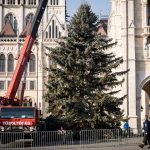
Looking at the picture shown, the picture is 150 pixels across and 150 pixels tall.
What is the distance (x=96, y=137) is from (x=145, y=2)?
46.0 ft

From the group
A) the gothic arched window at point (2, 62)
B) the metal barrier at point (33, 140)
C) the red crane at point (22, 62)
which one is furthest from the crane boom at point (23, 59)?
the gothic arched window at point (2, 62)

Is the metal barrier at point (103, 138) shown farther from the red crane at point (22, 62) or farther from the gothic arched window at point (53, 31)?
the gothic arched window at point (53, 31)

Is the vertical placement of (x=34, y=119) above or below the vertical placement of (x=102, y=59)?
below

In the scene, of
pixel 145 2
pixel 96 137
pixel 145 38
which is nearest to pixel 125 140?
pixel 96 137

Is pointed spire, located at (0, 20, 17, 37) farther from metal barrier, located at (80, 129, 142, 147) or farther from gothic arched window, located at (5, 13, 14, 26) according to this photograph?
metal barrier, located at (80, 129, 142, 147)

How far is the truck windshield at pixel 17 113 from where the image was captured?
81.5 ft

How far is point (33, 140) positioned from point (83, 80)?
24.4ft

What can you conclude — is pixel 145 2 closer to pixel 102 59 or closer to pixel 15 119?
pixel 102 59

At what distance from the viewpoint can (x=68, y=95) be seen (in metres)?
28.8

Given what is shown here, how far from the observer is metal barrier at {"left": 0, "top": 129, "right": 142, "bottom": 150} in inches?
896

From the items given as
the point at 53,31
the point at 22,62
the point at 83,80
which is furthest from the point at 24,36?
the point at 83,80

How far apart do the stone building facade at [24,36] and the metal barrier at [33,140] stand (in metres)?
48.0

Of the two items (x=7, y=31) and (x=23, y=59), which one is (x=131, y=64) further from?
(x=7, y=31)

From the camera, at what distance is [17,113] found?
81.9 ft
